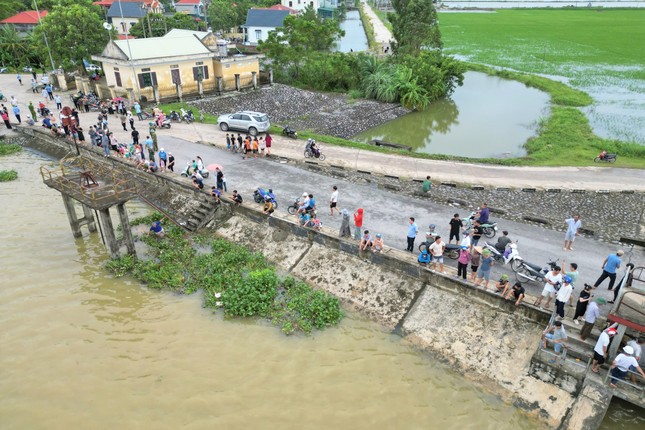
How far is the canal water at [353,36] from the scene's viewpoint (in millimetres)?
72250

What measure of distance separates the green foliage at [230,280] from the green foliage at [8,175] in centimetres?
1141

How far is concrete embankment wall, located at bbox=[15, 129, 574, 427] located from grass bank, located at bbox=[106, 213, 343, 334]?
780mm

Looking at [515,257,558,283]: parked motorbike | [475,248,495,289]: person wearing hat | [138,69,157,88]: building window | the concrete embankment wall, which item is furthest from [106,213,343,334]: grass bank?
[138,69,157,88]: building window

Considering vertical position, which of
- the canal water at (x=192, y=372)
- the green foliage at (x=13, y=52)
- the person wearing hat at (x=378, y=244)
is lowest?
the canal water at (x=192, y=372)

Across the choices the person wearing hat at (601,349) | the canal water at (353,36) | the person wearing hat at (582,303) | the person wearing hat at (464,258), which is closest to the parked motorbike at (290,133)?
the person wearing hat at (464,258)

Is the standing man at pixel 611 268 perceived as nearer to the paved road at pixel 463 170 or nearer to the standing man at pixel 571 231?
the standing man at pixel 571 231

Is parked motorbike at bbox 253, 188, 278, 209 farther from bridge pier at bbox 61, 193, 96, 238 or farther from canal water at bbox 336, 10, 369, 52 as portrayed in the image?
canal water at bbox 336, 10, 369, 52

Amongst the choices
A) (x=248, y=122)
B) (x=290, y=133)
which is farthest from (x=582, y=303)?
(x=248, y=122)

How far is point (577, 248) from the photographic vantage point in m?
14.9

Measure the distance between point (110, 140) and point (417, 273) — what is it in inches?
759

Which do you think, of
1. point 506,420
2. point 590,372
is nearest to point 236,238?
point 506,420

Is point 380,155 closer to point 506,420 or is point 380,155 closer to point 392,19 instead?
point 506,420

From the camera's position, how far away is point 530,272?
12.9 m

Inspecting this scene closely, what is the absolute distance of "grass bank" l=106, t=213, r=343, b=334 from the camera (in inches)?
527
